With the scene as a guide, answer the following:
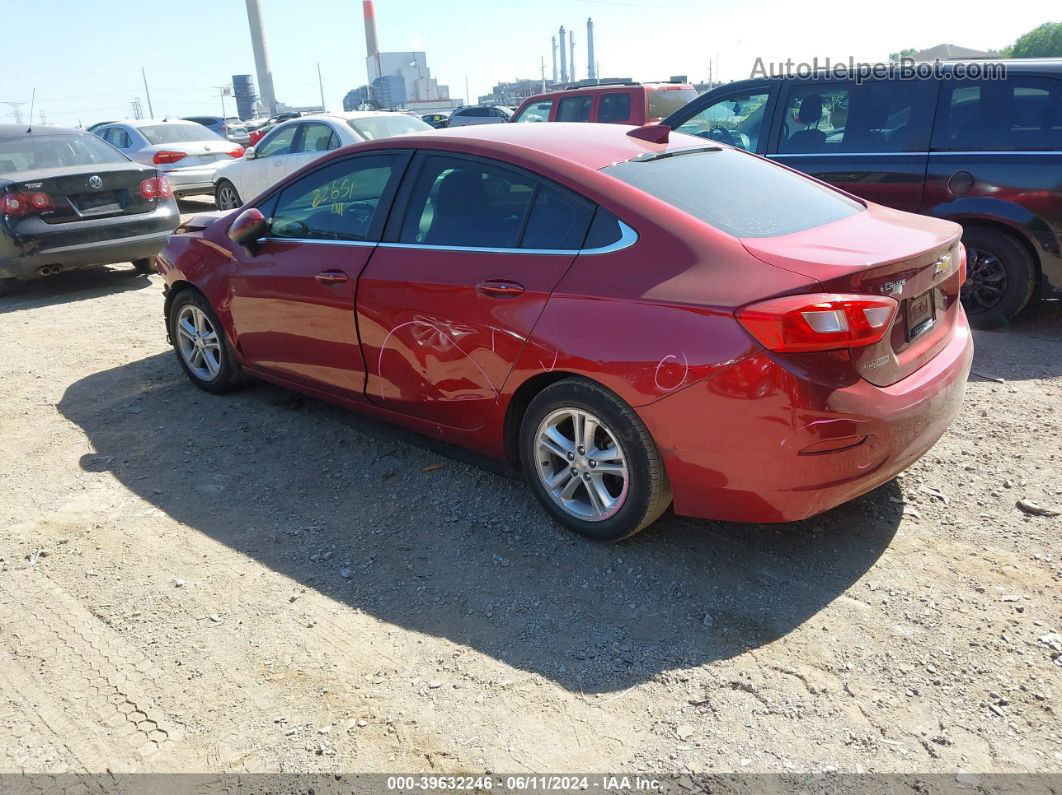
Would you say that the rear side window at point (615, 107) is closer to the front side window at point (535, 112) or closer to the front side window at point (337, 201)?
the front side window at point (535, 112)

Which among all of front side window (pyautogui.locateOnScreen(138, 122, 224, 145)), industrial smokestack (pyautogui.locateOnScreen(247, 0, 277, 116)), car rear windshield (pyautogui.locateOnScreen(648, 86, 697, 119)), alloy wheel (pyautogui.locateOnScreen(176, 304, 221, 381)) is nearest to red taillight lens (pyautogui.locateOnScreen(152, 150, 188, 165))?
front side window (pyautogui.locateOnScreen(138, 122, 224, 145))

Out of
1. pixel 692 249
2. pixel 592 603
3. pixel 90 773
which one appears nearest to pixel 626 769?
pixel 592 603

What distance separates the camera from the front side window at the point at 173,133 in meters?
14.6

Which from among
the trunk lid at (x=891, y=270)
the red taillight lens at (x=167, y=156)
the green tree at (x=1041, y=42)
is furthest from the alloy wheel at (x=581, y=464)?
the green tree at (x=1041, y=42)

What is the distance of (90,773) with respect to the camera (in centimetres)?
250

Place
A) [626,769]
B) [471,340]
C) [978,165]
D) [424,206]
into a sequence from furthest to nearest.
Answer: [978,165]
[424,206]
[471,340]
[626,769]

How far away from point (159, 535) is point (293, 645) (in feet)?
3.77

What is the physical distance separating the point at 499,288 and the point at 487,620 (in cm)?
133

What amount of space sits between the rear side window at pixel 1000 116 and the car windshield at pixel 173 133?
41.0ft

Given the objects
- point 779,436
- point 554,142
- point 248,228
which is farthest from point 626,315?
point 248,228

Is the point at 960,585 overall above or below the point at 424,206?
below

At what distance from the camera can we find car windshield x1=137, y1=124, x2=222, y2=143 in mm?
14633

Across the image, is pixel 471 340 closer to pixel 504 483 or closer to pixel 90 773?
pixel 504 483

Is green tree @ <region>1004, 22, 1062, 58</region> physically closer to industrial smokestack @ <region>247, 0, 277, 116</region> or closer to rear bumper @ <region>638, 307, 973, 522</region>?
rear bumper @ <region>638, 307, 973, 522</region>
